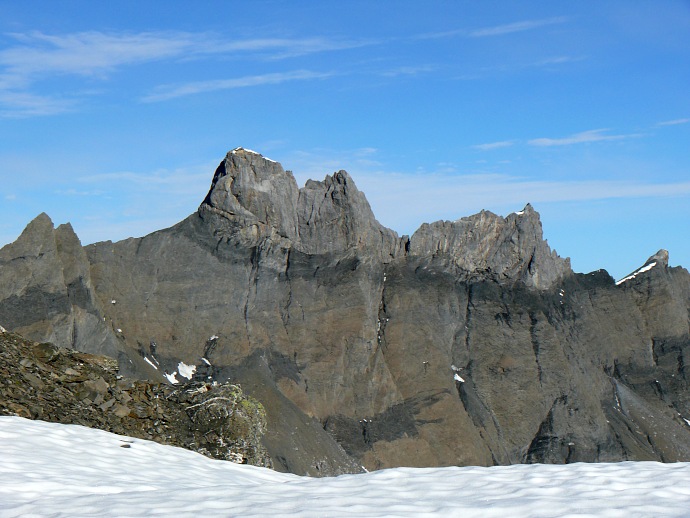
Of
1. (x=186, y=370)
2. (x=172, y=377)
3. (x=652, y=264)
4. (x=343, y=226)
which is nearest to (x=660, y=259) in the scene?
(x=652, y=264)

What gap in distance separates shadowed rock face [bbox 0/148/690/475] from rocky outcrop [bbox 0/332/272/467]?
61719mm

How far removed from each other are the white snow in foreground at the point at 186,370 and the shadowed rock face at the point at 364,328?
0.98 meters

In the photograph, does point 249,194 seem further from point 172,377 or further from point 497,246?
point 497,246

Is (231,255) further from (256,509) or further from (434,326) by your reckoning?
(256,509)

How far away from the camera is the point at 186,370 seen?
294 feet

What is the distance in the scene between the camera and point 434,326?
10731cm

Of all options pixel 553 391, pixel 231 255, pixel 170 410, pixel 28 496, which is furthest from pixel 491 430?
pixel 28 496

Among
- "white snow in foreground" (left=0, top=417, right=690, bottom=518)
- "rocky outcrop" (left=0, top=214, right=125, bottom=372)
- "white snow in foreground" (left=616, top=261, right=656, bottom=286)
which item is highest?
"white snow in foreground" (left=616, top=261, right=656, bottom=286)

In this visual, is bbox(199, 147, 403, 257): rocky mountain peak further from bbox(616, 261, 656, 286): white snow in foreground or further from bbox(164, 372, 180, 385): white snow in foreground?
bbox(616, 261, 656, 286): white snow in foreground

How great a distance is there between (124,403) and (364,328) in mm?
84788

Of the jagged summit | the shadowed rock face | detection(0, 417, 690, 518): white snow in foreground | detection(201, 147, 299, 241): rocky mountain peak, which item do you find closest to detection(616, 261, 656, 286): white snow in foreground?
the shadowed rock face

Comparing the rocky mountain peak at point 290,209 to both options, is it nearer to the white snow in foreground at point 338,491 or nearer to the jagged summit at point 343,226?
the jagged summit at point 343,226

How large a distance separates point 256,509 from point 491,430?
95.4m

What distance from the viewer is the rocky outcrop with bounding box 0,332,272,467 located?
50.6 ft
